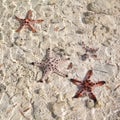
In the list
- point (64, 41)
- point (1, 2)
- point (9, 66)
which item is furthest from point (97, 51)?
point (1, 2)

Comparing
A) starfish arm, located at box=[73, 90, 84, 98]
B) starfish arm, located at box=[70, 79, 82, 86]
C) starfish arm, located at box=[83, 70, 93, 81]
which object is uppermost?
starfish arm, located at box=[83, 70, 93, 81]

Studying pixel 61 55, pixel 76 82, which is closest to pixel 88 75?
pixel 76 82

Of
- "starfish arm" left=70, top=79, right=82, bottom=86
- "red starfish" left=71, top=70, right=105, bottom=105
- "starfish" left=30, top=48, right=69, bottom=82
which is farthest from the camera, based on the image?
"starfish" left=30, top=48, right=69, bottom=82

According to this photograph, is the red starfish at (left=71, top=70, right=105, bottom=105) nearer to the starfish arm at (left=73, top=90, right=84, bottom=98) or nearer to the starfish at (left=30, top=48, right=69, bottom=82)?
the starfish arm at (left=73, top=90, right=84, bottom=98)

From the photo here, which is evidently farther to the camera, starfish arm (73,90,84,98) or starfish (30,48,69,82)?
starfish (30,48,69,82)

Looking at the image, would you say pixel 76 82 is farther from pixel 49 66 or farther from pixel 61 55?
pixel 61 55

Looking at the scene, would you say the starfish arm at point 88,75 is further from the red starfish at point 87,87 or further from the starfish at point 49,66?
the starfish at point 49,66

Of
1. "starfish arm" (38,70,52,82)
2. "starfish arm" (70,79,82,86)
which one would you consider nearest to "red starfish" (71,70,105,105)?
"starfish arm" (70,79,82,86)

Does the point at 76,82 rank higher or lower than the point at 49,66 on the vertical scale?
lower
